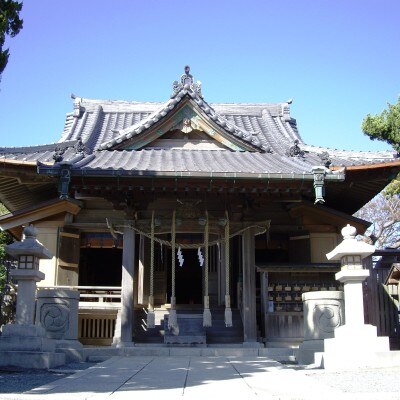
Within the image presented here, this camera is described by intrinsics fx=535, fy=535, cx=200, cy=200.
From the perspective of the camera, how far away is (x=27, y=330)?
8586 mm

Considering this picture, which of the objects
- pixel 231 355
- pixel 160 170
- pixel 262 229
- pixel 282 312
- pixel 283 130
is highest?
pixel 283 130

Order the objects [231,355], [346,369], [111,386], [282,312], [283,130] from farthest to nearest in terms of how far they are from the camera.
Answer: [283,130]
[282,312]
[231,355]
[346,369]
[111,386]

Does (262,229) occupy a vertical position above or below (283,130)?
below

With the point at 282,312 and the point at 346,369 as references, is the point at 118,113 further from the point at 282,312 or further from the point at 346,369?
the point at 346,369

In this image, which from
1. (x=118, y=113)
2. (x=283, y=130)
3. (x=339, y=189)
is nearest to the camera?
(x=339, y=189)

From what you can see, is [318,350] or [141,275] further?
[141,275]

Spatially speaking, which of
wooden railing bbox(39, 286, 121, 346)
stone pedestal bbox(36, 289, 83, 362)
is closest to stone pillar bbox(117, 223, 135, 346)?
wooden railing bbox(39, 286, 121, 346)

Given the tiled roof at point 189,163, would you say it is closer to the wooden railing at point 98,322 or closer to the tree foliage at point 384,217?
the wooden railing at point 98,322

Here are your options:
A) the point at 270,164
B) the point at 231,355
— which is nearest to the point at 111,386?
the point at 231,355

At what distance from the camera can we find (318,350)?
31.4ft

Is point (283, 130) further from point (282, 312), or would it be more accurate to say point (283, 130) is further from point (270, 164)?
point (282, 312)

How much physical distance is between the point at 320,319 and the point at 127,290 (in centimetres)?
440

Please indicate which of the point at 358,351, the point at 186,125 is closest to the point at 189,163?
the point at 186,125

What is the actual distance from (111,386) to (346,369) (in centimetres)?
370
